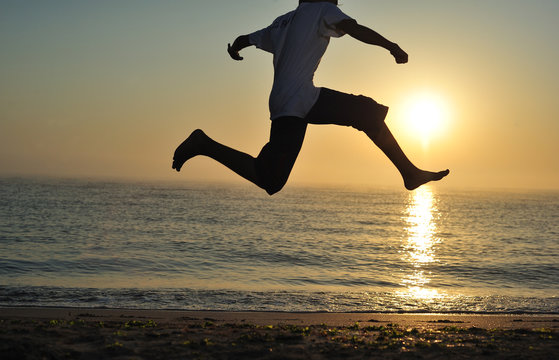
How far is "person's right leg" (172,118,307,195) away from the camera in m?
4.36

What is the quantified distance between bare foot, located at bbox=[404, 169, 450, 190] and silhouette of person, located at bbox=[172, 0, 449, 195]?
281 mm

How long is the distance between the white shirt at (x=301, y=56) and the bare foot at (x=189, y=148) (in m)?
0.99

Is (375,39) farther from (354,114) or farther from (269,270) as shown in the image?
(269,270)

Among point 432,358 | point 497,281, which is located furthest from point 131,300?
point 497,281

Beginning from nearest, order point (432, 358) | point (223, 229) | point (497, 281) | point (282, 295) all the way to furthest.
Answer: point (432, 358)
point (282, 295)
point (497, 281)
point (223, 229)

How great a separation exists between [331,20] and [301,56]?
0.34 meters

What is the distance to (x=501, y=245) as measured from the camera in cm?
3409

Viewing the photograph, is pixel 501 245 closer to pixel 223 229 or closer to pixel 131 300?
pixel 223 229

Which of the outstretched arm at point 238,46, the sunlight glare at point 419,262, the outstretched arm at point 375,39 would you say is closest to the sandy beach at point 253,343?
the outstretched arm at point 238,46

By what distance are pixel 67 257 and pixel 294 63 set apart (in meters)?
20.0

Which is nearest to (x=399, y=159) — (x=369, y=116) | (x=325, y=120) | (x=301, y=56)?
(x=369, y=116)

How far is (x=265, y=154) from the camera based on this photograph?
180 inches

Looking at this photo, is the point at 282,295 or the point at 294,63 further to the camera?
the point at 282,295

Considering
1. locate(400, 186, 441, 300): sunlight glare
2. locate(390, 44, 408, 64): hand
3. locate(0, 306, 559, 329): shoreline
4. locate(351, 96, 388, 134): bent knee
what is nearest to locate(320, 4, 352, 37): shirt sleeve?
locate(390, 44, 408, 64): hand
